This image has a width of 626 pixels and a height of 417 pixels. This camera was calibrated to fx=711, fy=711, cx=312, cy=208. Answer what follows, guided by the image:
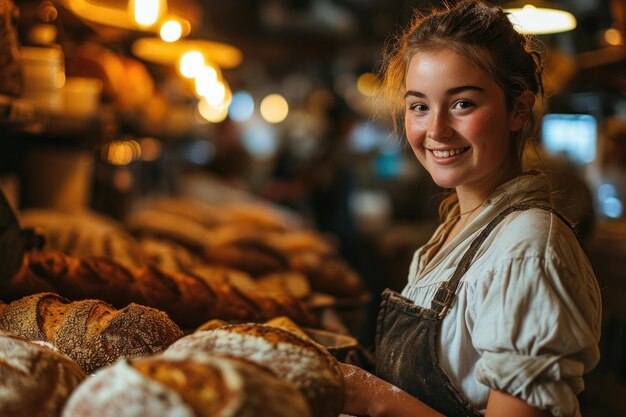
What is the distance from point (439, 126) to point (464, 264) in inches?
12.2

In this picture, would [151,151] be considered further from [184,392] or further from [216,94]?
[184,392]

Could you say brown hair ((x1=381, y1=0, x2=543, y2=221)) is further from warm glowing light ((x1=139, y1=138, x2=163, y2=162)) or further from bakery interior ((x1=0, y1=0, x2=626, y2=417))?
warm glowing light ((x1=139, y1=138, x2=163, y2=162))

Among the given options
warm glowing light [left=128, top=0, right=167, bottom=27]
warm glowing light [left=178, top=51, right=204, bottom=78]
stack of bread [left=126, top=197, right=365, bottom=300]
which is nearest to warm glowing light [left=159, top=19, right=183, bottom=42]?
warm glowing light [left=128, top=0, right=167, bottom=27]

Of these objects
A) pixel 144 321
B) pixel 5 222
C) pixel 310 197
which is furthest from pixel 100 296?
pixel 310 197

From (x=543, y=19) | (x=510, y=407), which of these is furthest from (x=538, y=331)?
(x=543, y=19)

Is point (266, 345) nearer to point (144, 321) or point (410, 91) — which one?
point (144, 321)

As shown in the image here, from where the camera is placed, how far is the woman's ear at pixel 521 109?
1645 mm

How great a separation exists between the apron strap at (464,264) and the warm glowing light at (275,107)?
15.4m

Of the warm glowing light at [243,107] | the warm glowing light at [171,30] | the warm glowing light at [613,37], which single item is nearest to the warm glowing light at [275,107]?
the warm glowing light at [243,107]

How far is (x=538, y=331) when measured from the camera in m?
1.26

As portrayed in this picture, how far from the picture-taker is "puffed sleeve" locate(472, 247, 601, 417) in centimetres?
125

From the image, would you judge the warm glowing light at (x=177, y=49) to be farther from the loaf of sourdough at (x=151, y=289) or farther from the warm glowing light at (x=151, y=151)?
the loaf of sourdough at (x=151, y=289)

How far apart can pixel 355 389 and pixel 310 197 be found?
22.1ft

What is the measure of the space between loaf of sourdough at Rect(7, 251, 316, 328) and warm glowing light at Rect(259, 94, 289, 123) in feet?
48.7
